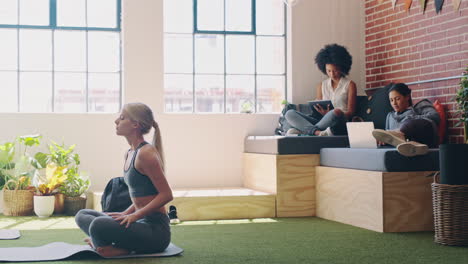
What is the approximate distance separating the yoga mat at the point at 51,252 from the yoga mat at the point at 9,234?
0.60m

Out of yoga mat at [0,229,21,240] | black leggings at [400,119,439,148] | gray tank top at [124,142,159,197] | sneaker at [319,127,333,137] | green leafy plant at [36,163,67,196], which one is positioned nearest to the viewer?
gray tank top at [124,142,159,197]

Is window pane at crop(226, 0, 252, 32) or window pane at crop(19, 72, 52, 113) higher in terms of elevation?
window pane at crop(226, 0, 252, 32)

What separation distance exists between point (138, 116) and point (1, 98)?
3466 mm

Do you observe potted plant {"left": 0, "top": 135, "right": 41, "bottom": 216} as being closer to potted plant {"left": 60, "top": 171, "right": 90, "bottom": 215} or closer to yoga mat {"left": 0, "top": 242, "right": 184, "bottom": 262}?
potted plant {"left": 60, "top": 171, "right": 90, "bottom": 215}

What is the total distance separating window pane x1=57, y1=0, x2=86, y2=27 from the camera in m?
6.98

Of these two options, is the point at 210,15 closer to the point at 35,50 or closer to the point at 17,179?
the point at 35,50

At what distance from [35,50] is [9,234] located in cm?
268

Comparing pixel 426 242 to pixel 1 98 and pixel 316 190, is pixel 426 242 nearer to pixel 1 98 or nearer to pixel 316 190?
pixel 316 190

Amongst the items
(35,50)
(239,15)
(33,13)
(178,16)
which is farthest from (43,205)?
(239,15)

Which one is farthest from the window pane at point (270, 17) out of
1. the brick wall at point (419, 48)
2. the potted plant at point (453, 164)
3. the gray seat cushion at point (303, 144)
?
the potted plant at point (453, 164)

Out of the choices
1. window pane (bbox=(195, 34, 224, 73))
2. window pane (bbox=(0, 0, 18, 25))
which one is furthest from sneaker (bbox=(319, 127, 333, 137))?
window pane (bbox=(0, 0, 18, 25))

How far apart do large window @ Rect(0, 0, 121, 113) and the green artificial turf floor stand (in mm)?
1569

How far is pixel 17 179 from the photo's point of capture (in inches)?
248

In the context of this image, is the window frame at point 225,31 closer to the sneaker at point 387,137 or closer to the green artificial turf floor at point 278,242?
the green artificial turf floor at point 278,242
